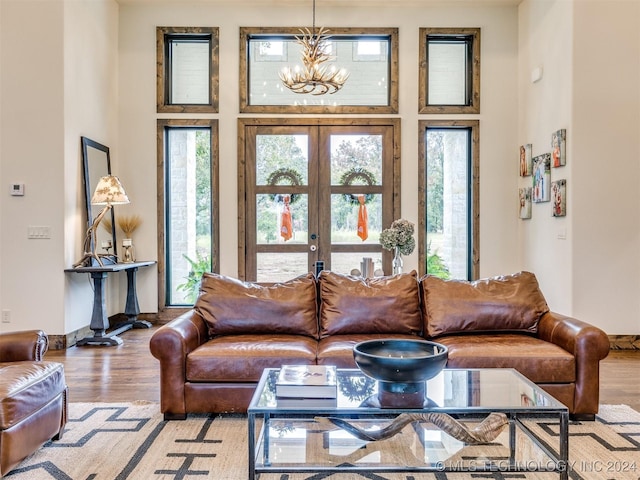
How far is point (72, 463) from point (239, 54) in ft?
17.1

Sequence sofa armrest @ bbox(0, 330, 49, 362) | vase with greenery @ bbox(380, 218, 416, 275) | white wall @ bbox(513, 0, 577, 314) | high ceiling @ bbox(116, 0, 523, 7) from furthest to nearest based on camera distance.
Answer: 1. high ceiling @ bbox(116, 0, 523, 7)
2. white wall @ bbox(513, 0, 577, 314)
3. vase with greenery @ bbox(380, 218, 416, 275)
4. sofa armrest @ bbox(0, 330, 49, 362)

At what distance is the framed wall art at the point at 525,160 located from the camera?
20.1ft

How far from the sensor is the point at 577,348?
2.97m

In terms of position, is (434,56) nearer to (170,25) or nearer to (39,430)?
(170,25)

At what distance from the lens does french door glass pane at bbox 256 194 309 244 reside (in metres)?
6.48

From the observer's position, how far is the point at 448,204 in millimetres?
6598

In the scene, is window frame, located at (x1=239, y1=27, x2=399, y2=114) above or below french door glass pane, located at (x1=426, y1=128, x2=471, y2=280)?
above

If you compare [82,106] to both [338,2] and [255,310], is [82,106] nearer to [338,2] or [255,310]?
[338,2]

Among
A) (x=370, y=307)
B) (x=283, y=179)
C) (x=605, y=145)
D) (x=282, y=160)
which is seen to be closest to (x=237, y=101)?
(x=282, y=160)

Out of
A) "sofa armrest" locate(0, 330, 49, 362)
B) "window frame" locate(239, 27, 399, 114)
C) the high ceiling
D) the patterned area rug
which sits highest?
the high ceiling

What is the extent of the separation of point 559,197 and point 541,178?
1.72ft

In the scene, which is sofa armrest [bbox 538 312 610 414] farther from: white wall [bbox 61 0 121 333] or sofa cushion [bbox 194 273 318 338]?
white wall [bbox 61 0 121 333]

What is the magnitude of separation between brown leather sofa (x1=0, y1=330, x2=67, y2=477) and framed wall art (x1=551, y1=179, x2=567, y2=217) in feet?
15.7

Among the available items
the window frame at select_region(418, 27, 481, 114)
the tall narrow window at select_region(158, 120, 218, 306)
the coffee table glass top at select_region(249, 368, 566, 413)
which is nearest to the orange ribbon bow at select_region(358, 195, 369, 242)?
the window frame at select_region(418, 27, 481, 114)
